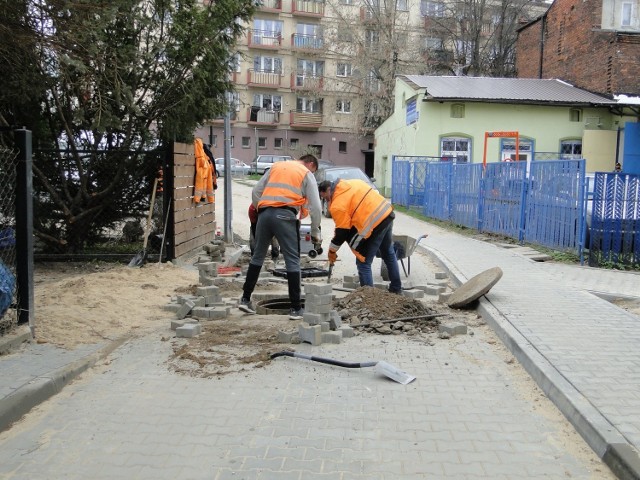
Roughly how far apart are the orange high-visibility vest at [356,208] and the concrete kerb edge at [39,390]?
3.23 meters

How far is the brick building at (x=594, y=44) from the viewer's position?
87.7 feet

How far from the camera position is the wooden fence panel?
433 inches

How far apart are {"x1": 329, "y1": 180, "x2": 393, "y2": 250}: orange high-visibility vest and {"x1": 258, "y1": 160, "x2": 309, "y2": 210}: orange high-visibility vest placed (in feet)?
2.13

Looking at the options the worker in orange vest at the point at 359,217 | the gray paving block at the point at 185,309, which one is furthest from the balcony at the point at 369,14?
the gray paving block at the point at 185,309

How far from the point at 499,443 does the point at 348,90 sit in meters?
42.5

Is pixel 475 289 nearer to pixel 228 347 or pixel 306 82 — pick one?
pixel 228 347

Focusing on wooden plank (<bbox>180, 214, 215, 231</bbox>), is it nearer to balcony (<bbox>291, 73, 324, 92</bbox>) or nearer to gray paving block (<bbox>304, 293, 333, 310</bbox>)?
gray paving block (<bbox>304, 293, 333, 310</bbox>)

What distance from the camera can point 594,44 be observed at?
28.0 m

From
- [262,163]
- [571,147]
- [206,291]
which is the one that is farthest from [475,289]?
[262,163]

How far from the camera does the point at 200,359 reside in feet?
19.3

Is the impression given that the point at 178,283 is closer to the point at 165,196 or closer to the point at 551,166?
the point at 165,196

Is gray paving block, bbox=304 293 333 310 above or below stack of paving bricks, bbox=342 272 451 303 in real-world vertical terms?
above

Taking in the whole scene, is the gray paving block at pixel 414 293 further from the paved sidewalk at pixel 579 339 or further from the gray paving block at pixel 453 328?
the gray paving block at pixel 453 328

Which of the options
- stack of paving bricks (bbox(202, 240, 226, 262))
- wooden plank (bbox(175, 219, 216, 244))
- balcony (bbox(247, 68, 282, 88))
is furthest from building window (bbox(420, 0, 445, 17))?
stack of paving bricks (bbox(202, 240, 226, 262))
